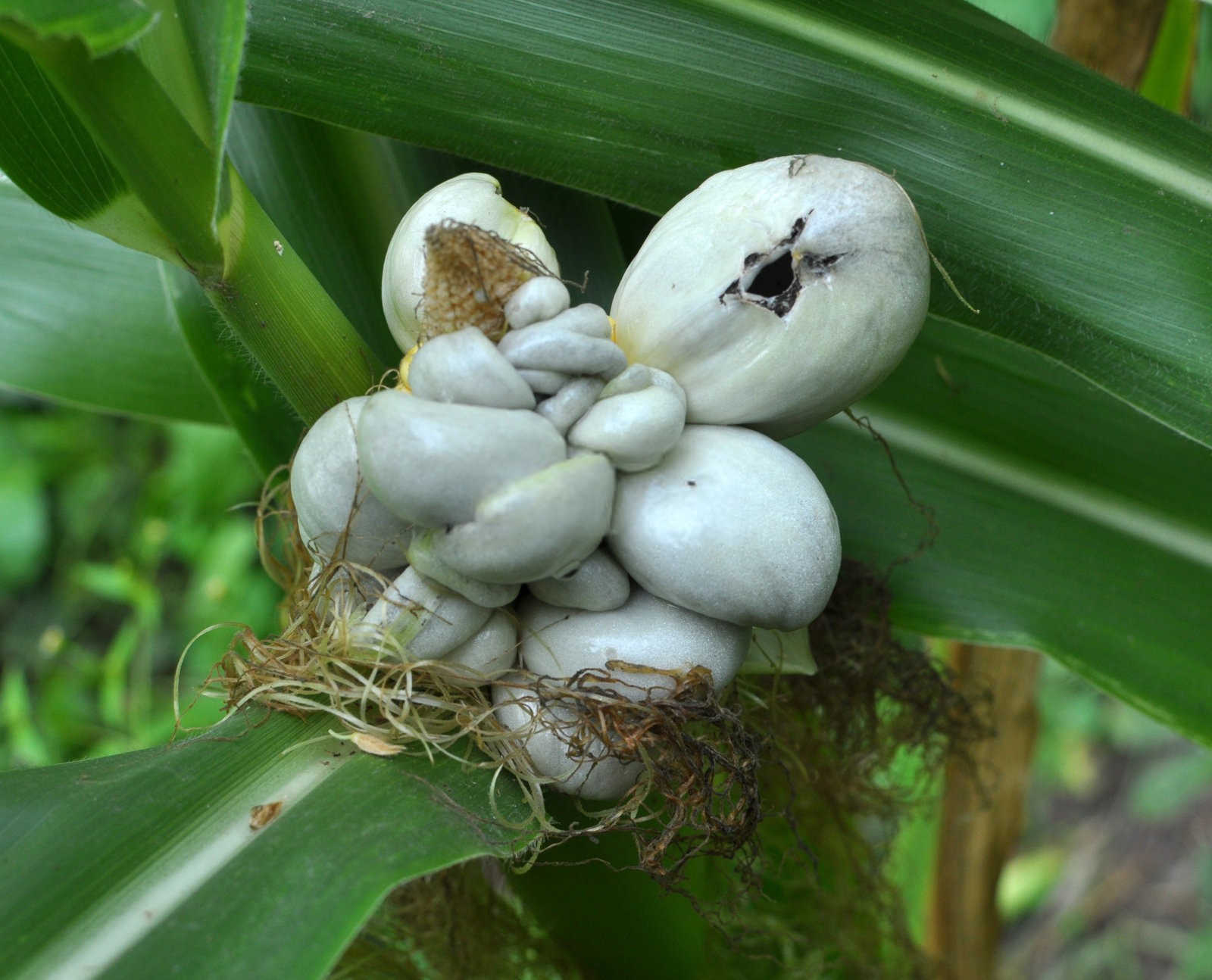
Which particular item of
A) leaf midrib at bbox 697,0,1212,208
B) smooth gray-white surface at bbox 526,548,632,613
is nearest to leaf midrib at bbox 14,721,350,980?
smooth gray-white surface at bbox 526,548,632,613

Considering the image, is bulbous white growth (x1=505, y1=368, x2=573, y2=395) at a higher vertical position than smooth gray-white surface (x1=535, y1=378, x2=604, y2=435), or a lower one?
higher

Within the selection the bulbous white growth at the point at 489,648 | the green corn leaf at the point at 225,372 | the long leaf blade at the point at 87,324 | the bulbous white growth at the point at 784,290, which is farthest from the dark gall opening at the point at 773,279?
the long leaf blade at the point at 87,324

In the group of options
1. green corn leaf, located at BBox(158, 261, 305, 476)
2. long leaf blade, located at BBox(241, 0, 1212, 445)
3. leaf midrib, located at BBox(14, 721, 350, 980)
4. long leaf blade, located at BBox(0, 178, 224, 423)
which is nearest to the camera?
leaf midrib, located at BBox(14, 721, 350, 980)

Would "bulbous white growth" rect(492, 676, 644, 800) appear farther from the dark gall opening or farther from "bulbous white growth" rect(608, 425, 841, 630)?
the dark gall opening

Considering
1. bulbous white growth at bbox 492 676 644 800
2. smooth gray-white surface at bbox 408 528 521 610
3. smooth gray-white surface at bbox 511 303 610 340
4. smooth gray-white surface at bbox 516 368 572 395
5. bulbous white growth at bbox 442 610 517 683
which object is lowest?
bulbous white growth at bbox 492 676 644 800

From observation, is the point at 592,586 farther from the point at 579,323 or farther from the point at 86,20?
the point at 86,20

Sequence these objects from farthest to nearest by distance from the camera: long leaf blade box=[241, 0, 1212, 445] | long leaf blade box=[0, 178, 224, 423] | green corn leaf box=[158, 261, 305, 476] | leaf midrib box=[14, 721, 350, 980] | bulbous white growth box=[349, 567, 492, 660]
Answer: long leaf blade box=[0, 178, 224, 423] < green corn leaf box=[158, 261, 305, 476] < long leaf blade box=[241, 0, 1212, 445] < bulbous white growth box=[349, 567, 492, 660] < leaf midrib box=[14, 721, 350, 980]

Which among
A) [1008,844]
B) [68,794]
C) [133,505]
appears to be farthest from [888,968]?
[133,505]

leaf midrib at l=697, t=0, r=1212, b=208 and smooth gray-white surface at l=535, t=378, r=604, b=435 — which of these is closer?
smooth gray-white surface at l=535, t=378, r=604, b=435
